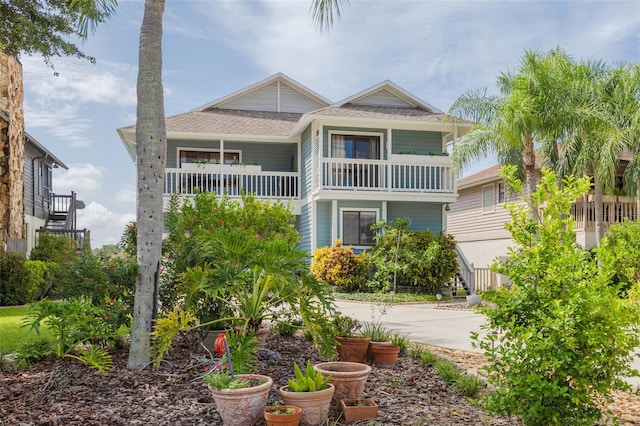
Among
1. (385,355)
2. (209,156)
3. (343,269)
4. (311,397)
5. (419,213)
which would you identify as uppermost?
(209,156)

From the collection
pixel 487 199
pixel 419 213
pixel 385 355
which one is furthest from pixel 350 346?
pixel 487 199

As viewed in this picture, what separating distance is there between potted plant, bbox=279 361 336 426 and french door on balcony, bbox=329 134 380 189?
1405 cm

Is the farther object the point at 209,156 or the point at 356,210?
the point at 209,156

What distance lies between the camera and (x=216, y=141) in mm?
20516

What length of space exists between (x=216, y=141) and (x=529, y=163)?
38.8ft

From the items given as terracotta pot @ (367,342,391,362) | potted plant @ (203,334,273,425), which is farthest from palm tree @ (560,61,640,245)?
potted plant @ (203,334,273,425)

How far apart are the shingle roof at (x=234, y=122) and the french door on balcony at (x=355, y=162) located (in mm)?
2202

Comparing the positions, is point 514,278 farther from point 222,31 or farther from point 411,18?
point 411,18

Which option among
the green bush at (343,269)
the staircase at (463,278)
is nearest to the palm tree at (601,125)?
the staircase at (463,278)

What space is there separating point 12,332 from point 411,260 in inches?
427

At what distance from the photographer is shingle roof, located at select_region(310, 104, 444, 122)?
1845 cm

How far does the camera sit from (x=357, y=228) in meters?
19.0

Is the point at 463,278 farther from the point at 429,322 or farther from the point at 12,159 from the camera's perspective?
the point at 12,159

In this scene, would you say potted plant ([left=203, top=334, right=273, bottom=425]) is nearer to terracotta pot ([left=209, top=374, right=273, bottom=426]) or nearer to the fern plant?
terracotta pot ([left=209, top=374, right=273, bottom=426])
